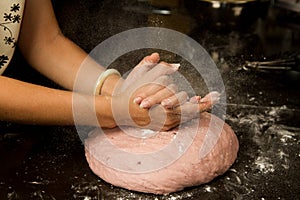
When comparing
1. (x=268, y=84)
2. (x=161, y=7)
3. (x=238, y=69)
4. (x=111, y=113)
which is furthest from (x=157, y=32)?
(x=111, y=113)

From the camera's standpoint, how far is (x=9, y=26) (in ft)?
5.01

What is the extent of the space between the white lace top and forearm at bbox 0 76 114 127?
0.22m

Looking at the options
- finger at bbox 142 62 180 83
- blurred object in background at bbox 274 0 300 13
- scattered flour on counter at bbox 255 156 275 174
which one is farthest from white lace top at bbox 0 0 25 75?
blurred object in background at bbox 274 0 300 13

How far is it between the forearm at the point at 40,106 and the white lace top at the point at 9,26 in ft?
0.71

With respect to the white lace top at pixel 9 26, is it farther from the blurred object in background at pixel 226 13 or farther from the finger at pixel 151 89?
the blurred object in background at pixel 226 13

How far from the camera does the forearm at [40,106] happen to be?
1351 mm

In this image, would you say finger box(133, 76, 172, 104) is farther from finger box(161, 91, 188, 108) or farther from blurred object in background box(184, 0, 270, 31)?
blurred object in background box(184, 0, 270, 31)

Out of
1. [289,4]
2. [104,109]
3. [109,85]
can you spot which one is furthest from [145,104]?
[289,4]

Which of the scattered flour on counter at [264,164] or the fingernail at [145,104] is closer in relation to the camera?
the fingernail at [145,104]

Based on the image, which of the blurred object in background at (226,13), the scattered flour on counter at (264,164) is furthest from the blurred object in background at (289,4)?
the scattered flour on counter at (264,164)

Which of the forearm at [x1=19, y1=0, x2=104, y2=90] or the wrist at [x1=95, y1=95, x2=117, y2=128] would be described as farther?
the forearm at [x1=19, y1=0, x2=104, y2=90]

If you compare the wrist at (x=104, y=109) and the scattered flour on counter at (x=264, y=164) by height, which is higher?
the wrist at (x=104, y=109)

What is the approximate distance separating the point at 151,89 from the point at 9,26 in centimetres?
53

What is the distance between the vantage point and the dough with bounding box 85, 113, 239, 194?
137 centimetres
